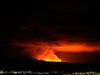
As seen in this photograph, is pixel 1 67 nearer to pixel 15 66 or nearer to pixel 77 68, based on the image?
pixel 15 66

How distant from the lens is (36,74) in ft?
486

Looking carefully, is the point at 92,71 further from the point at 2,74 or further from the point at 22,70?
the point at 2,74

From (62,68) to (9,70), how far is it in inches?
1790

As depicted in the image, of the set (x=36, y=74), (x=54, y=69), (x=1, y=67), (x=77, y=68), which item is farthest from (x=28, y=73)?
(x=77, y=68)

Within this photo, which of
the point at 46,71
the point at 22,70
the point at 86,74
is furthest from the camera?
the point at 86,74

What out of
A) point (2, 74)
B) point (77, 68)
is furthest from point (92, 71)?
point (2, 74)

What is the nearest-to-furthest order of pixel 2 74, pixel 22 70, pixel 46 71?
pixel 2 74, pixel 22 70, pixel 46 71

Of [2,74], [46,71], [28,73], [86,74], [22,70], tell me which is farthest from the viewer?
[86,74]

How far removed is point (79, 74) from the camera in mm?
173000

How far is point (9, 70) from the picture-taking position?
146 metres

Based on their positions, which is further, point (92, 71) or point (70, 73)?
point (92, 71)

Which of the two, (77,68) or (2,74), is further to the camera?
(77,68)

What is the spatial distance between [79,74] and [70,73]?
5.85m

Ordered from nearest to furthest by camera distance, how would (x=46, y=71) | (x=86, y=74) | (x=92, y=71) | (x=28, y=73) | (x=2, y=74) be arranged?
(x=2, y=74), (x=28, y=73), (x=46, y=71), (x=86, y=74), (x=92, y=71)
